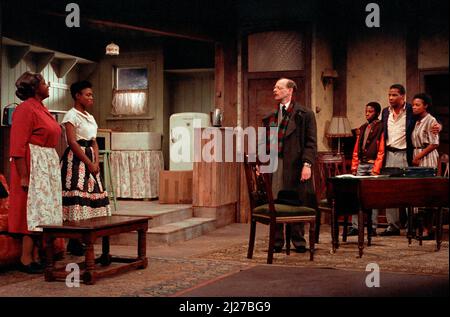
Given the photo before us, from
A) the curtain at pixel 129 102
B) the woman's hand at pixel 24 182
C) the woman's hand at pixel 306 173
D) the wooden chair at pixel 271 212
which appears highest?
the curtain at pixel 129 102

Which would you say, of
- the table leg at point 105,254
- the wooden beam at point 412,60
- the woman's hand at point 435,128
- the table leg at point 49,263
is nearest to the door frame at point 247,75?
the wooden beam at point 412,60

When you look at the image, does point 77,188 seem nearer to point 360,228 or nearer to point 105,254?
point 105,254

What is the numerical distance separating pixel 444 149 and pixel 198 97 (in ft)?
14.3

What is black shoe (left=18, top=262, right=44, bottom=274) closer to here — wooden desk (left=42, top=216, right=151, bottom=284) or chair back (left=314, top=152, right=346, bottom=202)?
wooden desk (left=42, top=216, right=151, bottom=284)

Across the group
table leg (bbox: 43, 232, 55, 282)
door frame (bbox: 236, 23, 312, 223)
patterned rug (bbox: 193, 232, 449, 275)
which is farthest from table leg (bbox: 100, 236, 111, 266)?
door frame (bbox: 236, 23, 312, 223)

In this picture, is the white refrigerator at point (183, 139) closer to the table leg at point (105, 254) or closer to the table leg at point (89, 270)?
the table leg at point (105, 254)

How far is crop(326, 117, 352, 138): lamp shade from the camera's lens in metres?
8.91

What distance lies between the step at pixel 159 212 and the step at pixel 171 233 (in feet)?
0.24

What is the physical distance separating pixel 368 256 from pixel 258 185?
1237mm

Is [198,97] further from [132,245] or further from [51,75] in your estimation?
[132,245]

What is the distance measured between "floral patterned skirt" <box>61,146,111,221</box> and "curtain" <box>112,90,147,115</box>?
5.63m

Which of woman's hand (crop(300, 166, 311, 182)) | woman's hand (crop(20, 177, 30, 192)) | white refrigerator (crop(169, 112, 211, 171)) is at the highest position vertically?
white refrigerator (crop(169, 112, 211, 171))

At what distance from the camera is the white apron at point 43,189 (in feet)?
16.3

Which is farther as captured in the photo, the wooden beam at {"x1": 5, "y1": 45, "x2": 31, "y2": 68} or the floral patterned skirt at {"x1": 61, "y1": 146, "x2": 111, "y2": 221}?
the wooden beam at {"x1": 5, "y1": 45, "x2": 31, "y2": 68}
